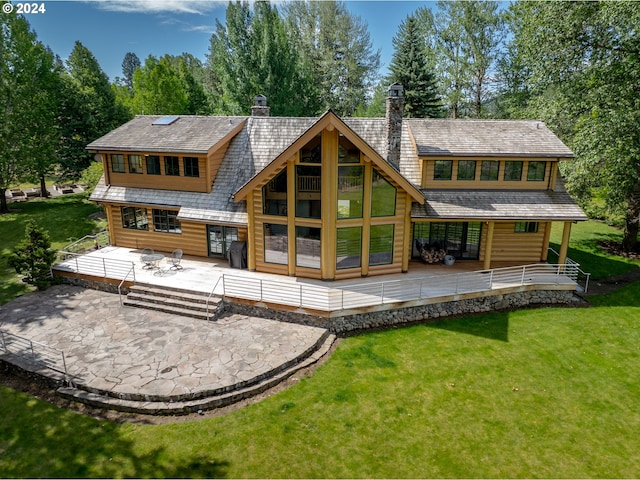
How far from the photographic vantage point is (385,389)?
459 inches

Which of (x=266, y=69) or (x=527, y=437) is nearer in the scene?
(x=527, y=437)

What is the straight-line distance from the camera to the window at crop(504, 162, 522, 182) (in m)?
18.2

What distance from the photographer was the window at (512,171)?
1823 cm

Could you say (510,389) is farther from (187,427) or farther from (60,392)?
(60,392)

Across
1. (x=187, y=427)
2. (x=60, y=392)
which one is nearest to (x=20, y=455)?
(x=60, y=392)

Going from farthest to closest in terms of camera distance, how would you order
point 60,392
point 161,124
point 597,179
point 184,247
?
point 597,179 → point 161,124 → point 184,247 → point 60,392

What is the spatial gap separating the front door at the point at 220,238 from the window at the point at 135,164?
4897 mm

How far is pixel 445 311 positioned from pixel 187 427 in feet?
33.6

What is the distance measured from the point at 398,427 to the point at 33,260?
16511 mm

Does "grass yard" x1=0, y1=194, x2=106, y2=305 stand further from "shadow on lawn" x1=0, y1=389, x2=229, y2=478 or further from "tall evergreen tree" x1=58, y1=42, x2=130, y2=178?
"shadow on lawn" x1=0, y1=389, x2=229, y2=478

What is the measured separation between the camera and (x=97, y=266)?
1834 cm

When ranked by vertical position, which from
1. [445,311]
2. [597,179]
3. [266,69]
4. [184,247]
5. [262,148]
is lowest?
[445,311]

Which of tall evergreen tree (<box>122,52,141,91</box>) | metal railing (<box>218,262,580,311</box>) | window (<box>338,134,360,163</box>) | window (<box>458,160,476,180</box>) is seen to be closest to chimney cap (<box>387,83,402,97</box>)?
window (<box>458,160,476,180</box>)

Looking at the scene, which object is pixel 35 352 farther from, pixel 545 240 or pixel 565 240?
pixel 545 240
